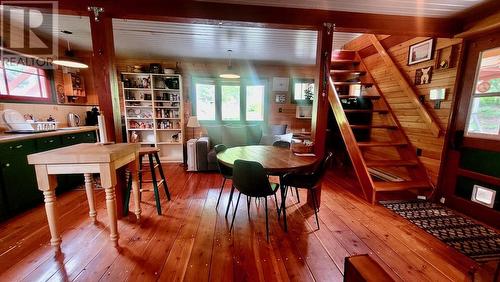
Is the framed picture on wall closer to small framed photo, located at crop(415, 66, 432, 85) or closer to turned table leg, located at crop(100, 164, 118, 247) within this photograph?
small framed photo, located at crop(415, 66, 432, 85)

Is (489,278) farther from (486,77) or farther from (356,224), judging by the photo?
(486,77)

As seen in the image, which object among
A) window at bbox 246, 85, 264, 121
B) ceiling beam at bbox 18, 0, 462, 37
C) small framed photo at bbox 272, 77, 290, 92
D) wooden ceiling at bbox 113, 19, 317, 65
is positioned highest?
wooden ceiling at bbox 113, 19, 317, 65

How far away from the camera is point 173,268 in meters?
1.53

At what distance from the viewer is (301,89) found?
5078 millimetres

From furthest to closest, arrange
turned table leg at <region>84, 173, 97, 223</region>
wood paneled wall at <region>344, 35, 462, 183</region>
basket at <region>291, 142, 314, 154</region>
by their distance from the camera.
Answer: wood paneled wall at <region>344, 35, 462, 183</region>
basket at <region>291, 142, 314, 154</region>
turned table leg at <region>84, 173, 97, 223</region>

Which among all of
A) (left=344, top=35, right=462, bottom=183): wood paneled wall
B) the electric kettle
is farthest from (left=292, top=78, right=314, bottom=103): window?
the electric kettle

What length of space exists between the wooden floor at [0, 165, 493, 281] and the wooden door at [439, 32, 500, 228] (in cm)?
87

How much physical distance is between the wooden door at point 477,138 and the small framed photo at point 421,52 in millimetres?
424

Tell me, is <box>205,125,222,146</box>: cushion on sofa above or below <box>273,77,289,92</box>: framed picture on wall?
below

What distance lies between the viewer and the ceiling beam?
1.94 metres

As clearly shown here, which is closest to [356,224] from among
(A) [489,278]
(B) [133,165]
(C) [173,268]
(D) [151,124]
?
(A) [489,278]

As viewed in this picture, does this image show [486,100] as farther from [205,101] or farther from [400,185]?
[205,101]

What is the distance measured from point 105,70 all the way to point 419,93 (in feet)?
13.2

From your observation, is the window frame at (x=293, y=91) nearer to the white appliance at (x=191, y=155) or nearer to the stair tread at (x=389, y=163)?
the stair tread at (x=389, y=163)
